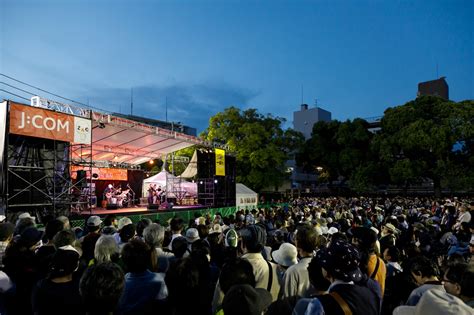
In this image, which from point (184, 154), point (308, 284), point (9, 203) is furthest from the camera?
point (184, 154)

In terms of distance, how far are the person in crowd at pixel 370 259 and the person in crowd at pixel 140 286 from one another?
205 cm

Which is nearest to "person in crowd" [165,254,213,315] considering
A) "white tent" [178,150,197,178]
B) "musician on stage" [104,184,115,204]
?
"musician on stage" [104,184,115,204]

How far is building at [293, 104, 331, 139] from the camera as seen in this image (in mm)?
42812

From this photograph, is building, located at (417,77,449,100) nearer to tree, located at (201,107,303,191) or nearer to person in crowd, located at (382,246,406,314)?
tree, located at (201,107,303,191)

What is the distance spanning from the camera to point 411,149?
23.6m

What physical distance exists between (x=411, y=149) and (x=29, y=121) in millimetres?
24224

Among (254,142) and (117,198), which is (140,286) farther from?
(254,142)

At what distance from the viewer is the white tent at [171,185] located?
20266 millimetres

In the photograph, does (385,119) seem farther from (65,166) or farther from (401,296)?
(401,296)

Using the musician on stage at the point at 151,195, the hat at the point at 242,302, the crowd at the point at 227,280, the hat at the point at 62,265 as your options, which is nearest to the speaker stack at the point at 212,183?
the musician on stage at the point at 151,195

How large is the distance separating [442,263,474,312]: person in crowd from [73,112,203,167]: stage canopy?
1208 cm

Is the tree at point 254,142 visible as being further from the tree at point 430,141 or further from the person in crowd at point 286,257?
the person in crowd at point 286,257

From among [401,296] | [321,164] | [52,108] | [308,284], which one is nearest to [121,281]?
[308,284]

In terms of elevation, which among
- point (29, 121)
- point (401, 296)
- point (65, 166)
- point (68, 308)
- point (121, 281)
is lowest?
point (401, 296)
